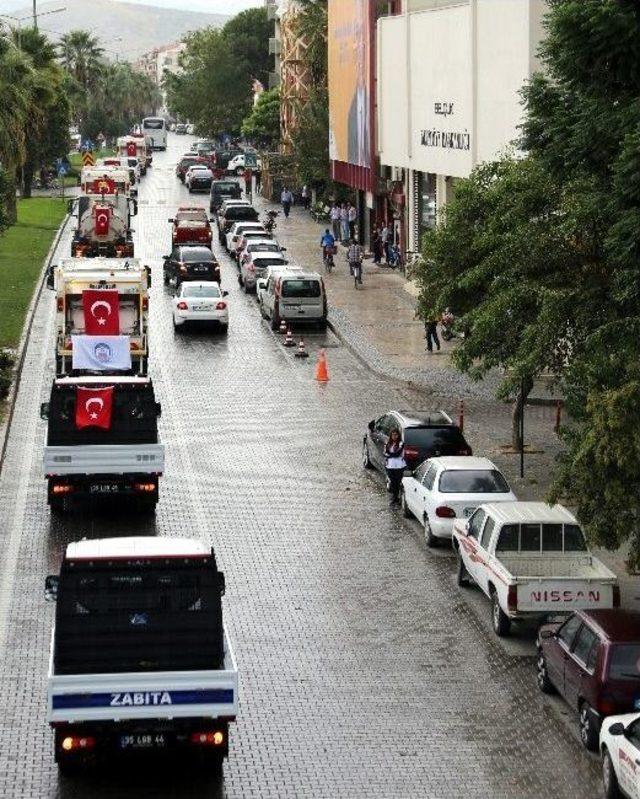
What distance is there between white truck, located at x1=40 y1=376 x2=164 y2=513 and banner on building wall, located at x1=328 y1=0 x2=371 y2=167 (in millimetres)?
42914

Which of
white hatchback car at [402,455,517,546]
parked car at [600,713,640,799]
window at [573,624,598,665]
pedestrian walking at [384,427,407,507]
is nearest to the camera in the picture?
parked car at [600,713,640,799]

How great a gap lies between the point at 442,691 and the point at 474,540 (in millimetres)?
4140

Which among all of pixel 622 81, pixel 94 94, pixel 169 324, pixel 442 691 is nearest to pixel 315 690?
pixel 442 691

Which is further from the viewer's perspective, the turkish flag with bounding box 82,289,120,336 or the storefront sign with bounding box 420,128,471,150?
the storefront sign with bounding box 420,128,471,150

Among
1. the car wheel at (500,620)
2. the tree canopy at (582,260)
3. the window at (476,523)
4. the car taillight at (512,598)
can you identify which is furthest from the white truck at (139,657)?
the window at (476,523)

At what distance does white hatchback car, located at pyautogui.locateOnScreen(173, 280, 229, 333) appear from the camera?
173 feet

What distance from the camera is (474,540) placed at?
25.2 m

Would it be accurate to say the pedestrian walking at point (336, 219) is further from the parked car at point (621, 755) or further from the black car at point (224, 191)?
the parked car at point (621, 755)

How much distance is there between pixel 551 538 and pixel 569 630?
3.74m

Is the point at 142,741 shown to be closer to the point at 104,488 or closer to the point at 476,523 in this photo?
the point at 476,523

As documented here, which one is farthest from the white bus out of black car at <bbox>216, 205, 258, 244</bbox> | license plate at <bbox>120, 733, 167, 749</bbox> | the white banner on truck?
license plate at <bbox>120, 733, 167, 749</bbox>

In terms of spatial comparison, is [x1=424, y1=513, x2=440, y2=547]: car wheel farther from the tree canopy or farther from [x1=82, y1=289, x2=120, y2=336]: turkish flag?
[x1=82, y1=289, x2=120, y2=336]: turkish flag

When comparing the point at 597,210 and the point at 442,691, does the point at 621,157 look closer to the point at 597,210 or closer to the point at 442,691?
the point at 597,210

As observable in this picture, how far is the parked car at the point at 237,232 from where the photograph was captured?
2901 inches
